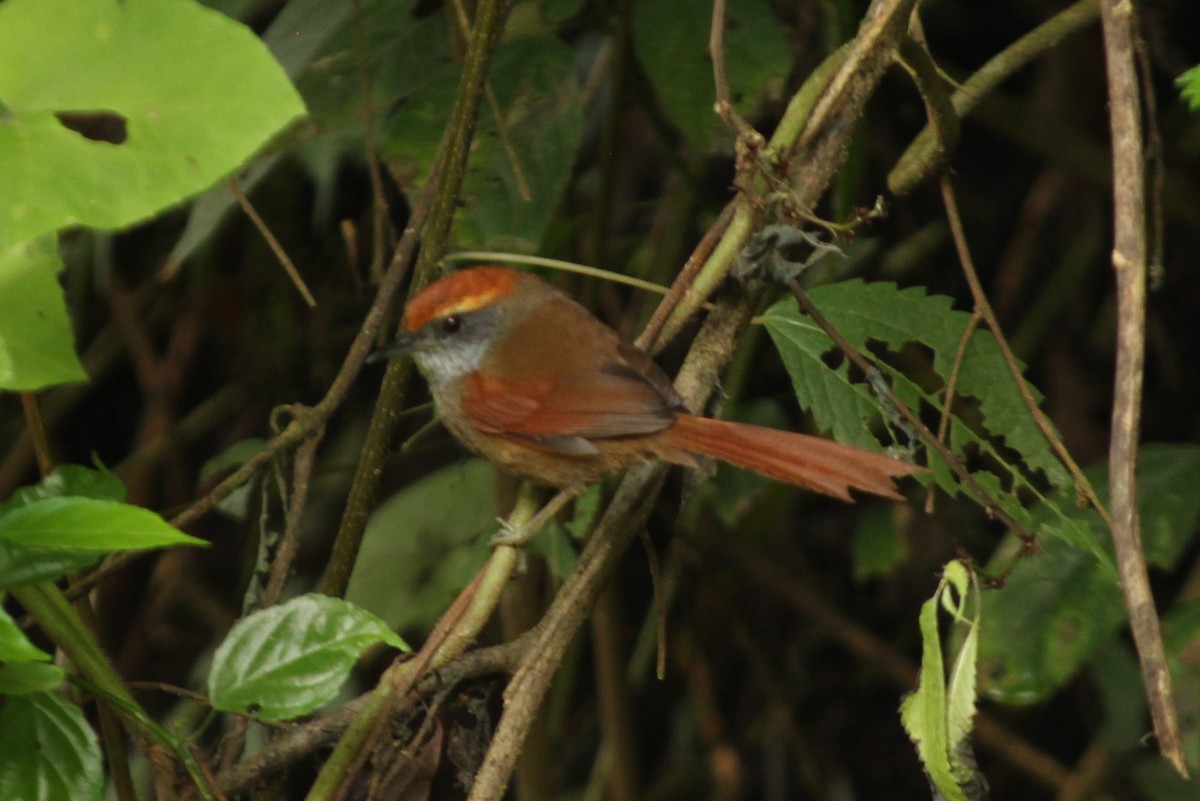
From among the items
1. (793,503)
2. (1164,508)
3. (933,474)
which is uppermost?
(933,474)

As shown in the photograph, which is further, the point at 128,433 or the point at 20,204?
the point at 128,433

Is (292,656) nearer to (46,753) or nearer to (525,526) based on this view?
(46,753)

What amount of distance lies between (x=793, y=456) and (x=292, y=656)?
1.02 m

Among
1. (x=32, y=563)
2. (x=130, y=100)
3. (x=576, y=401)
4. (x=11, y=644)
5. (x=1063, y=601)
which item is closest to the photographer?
(x=130, y=100)

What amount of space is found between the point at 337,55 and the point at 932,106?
1.24 metres

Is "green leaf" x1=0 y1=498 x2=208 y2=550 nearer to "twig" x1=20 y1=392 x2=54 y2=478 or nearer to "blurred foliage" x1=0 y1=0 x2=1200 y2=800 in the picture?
"blurred foliage" x1=0 y1=0 x2=1200 y2=800

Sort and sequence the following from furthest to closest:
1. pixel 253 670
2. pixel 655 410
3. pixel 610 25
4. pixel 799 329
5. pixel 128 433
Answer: pixel 128 433
pixel 610 25
pixel 655 410
pixel 799 329
pixel 253 670

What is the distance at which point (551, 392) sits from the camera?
2926 millimetres

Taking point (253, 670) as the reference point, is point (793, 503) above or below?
below

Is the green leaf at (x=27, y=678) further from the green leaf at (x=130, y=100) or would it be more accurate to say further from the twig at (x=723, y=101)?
the twig at (x=723, y=101)

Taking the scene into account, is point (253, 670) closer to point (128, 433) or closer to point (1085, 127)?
point (1085, 127)

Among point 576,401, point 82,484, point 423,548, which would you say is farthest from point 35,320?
point 423,548

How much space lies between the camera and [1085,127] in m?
4.14

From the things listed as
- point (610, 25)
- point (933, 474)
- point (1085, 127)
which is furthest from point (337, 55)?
point (1085, 127)
